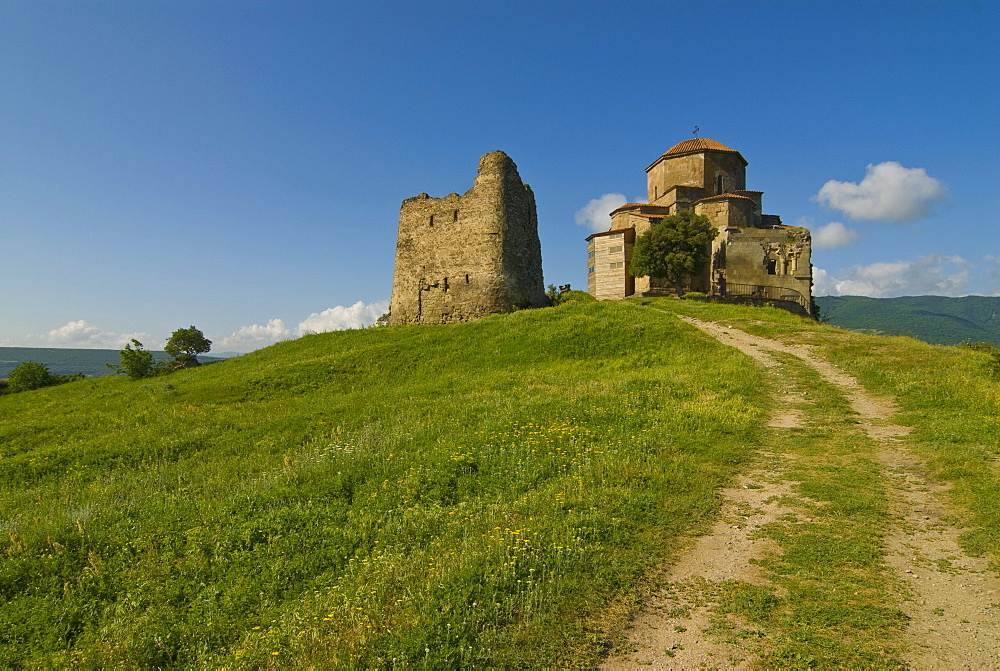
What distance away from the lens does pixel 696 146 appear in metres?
47.6

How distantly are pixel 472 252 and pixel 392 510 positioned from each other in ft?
79.6

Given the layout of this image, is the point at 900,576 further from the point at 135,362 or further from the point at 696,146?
the point at 696,146

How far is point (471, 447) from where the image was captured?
947 centimetres

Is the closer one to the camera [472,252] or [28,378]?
[472,252]

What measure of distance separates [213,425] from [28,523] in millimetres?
6468

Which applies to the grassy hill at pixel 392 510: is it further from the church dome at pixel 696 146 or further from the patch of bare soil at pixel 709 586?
the church dome at pixel 696 146

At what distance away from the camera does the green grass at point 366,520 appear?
4770mm

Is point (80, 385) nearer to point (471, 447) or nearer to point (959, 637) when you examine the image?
point (471, 447)

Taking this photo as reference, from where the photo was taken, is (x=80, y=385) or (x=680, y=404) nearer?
(x=680, y=404)

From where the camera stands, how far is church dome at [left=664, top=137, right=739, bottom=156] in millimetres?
46969

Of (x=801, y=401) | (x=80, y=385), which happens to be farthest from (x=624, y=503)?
(x=80, y=385)

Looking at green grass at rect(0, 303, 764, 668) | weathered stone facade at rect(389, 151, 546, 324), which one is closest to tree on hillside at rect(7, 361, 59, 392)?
green grass at rect(0, 303, 764, 668)

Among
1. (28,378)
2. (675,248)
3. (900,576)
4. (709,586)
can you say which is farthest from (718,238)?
(28,378)

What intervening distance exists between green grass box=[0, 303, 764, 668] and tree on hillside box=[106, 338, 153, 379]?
13.4m
